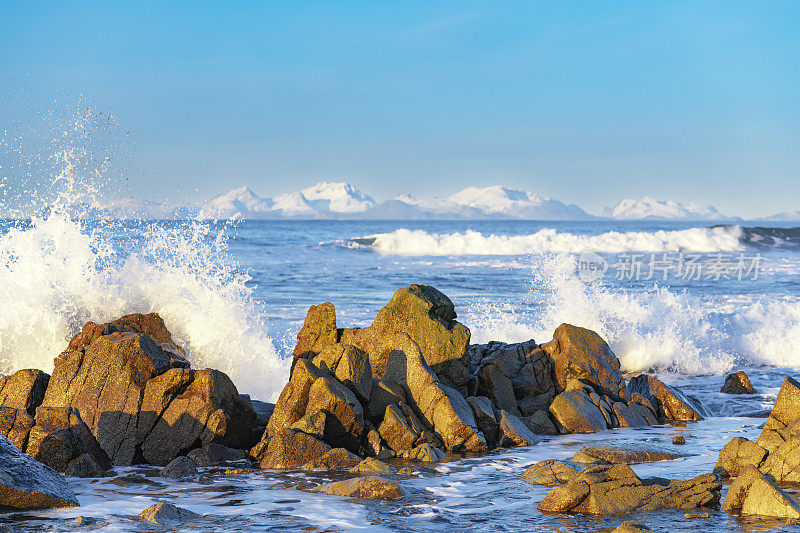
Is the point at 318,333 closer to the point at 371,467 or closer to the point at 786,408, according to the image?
the point at 371,467

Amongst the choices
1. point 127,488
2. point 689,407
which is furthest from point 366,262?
point 127,488

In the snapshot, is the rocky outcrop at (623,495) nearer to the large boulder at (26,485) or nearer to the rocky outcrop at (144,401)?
the rocky outcrop at (144,401)

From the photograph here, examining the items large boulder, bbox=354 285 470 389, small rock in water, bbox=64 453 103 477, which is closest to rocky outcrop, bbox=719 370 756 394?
large boulder, bbox=354 285 470 389

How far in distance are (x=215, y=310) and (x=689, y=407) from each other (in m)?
7.44

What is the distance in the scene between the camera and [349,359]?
Answer: 855 cm

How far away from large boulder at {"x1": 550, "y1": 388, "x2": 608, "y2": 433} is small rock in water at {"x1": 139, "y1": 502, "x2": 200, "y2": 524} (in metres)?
5.16

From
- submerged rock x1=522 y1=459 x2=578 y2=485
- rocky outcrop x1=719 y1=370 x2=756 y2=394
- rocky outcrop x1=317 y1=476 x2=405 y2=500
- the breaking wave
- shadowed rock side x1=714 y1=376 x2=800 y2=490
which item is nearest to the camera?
rocky outcrop x1=317 y1=476 x2=405 y2=500

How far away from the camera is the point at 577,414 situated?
9.40 metres

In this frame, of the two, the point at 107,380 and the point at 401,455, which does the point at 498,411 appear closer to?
the point at 401,455

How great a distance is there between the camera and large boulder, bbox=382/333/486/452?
26.8 feet

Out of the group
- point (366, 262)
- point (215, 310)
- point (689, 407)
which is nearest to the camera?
point (689, 407)

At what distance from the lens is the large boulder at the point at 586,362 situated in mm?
10320

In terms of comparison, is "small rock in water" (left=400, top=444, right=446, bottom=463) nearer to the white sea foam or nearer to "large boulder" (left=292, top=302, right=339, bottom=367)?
"large boulder" (left=292, top=302, right=339, bottom=367)

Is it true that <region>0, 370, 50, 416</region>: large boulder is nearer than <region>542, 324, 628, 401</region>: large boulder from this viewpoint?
Yes
